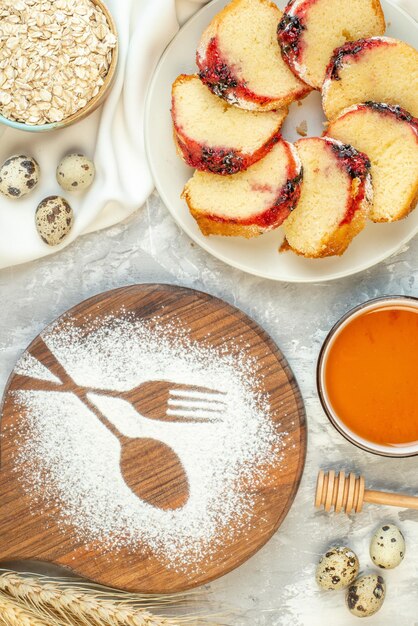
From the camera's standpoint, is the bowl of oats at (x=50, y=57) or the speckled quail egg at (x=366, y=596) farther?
the speckled quail egg at (x=366, y=596)

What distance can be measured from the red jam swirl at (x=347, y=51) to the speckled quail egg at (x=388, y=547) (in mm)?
1110


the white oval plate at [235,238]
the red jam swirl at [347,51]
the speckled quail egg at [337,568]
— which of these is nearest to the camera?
the red jam swirl at [347,51]

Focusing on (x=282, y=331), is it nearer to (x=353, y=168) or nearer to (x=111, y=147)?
(x=353, y=168)

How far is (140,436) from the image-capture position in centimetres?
199

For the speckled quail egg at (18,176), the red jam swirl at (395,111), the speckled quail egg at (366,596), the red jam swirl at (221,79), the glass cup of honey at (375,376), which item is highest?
the red jam swirl at (395,111)

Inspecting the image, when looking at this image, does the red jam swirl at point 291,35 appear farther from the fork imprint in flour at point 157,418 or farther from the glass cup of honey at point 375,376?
the fork imprint in flour at point 157,418

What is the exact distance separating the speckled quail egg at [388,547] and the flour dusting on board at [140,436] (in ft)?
1.09

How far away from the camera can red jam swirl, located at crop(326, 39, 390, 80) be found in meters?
1.75

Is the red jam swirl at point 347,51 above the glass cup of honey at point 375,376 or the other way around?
above

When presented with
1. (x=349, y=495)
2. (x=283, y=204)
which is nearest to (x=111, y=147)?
(x=283, y=204)

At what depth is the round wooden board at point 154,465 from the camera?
1942 millimetres

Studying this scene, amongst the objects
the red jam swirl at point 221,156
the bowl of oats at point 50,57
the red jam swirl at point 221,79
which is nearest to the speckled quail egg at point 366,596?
the red jam swirl at point 221,156

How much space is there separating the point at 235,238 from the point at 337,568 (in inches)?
33.7

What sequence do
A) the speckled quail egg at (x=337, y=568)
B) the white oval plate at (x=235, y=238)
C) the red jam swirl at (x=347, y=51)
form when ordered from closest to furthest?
the red jam swirl at (x=347, y=51), the white oval plate at (x=235, y=238), the speckled quail egg at (x=337, y=568)
